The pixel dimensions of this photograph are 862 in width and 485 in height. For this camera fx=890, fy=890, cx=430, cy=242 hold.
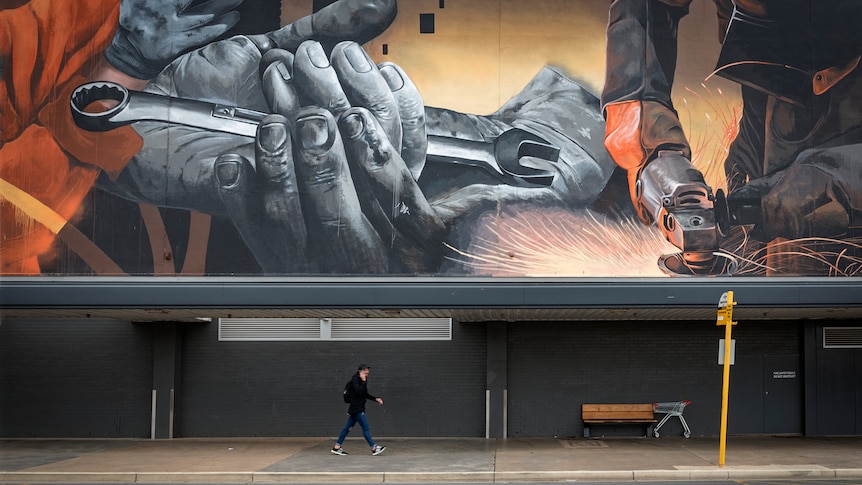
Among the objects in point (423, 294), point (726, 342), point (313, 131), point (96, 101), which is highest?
point (96, 101)

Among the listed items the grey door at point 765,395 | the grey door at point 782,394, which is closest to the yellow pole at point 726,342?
the grey door at point 765,395

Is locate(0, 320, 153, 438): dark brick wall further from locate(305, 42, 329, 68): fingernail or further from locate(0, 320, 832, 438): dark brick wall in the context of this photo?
locate(305, 42, 329, 68): fingernail

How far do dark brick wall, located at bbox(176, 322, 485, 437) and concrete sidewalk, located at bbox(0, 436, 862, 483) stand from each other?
0.46 m

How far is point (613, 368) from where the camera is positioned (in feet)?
62.2

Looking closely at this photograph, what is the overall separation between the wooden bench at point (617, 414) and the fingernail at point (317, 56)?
28.9 ft

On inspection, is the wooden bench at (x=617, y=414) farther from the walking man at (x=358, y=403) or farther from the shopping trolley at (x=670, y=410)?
the walking man at (x=358, y=403)

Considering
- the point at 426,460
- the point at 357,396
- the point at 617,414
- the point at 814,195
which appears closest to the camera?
the point at 426,460

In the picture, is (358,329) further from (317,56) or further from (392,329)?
(317,56)

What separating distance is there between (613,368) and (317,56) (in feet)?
29.2

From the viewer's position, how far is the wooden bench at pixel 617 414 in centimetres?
1850

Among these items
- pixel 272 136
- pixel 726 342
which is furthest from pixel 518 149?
pixel 726 342

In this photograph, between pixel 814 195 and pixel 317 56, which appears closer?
pixel 814 195

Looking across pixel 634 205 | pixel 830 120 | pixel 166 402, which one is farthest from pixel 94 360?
pixel 830 120

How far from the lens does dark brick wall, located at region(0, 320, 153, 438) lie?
18.9m
